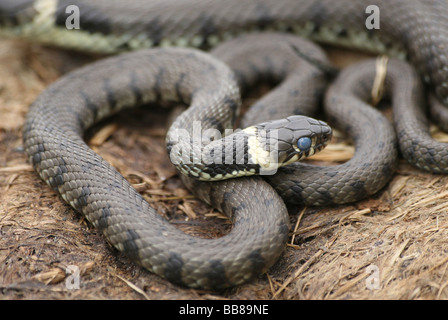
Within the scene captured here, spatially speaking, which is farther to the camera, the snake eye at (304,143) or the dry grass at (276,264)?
the snake eye at (304,143)

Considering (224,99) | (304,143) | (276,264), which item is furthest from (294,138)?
(276,264)

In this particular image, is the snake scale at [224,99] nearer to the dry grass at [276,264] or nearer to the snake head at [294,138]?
the snake head at [294,138]

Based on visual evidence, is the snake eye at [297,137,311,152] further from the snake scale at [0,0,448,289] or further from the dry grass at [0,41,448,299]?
the dry grass at [0,41,448,299]

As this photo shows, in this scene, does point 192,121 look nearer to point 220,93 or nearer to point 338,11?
point 220,93

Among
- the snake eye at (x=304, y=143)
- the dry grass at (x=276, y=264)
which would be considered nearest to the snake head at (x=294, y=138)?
the snake eye at (x=304, y=143)

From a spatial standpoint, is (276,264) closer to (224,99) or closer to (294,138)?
(294,138)
